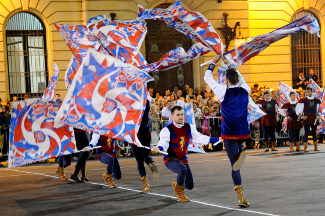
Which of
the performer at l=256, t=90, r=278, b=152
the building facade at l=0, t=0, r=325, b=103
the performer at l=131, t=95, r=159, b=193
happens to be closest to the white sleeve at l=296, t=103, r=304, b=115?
the performer at l=256, t=90, r=278, b=152

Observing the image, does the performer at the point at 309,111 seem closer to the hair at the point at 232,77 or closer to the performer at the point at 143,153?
the performer at the point at 143,153

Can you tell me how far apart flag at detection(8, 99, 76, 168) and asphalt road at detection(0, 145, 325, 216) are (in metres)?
0.64

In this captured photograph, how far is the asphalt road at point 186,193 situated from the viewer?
721 centimetres

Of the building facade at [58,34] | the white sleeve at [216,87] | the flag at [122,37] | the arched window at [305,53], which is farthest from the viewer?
the arched window at [305,53]

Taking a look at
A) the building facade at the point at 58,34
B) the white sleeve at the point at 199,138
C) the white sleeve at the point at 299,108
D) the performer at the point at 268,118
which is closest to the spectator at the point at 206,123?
the performer at the point at 268,118

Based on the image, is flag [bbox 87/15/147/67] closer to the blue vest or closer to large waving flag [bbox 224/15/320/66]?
large waving flag [bbox 224/15/320/66]

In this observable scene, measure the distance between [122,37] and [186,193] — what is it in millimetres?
3567

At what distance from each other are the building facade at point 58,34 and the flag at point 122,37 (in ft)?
36.7

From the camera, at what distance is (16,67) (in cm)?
2206

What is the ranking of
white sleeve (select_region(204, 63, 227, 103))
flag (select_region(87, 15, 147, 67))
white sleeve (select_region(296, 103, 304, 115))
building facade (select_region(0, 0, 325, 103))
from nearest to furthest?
white sleeve (select_region(204, 63, 227, 103)), flag (select_region(87, 15, 147, 67)), white sleeve (select_region(296, 103, 304, 115)), building facade (select_region(0, 0, 325, 103))

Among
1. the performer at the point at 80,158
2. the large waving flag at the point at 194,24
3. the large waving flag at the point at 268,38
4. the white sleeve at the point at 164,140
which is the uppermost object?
the large waving flag at the point at 194,24

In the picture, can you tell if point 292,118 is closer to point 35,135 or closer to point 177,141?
point 35,135

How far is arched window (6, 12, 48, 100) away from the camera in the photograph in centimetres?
2189

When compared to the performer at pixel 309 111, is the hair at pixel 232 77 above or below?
above
